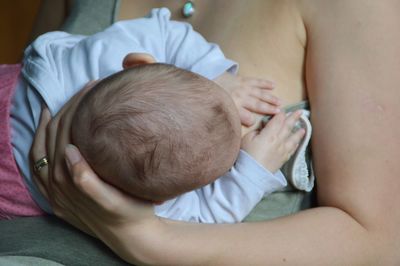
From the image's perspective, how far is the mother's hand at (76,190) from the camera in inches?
32.2

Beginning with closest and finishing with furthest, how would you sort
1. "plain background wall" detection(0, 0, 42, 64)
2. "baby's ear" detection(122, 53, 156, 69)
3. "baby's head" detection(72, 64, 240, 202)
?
"baby's head" detection(72, 64, 240, 202), "baby's ear" detection(122, 53, 156, 69), "plain background wall" detection(0, 0, 42, 64)

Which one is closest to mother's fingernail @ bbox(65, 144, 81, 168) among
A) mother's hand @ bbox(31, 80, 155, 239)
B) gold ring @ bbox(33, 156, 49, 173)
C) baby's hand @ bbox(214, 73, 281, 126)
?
mother's hand @ bbox(31, 80, 155, 239)

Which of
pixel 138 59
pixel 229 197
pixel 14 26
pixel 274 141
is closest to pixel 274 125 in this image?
pixel 274 141

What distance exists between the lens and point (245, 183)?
3.05ft

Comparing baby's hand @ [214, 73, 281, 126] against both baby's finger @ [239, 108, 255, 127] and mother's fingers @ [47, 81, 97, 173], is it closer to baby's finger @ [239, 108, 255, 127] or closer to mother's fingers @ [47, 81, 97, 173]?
baby's finger @ [239, 108, 255, 127]

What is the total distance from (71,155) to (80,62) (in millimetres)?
225

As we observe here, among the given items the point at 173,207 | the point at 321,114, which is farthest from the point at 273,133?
the point at 173,207

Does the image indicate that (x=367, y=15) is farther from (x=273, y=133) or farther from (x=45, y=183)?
(x=45, y=183)

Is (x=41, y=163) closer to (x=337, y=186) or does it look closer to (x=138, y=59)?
(x=138, y=59)

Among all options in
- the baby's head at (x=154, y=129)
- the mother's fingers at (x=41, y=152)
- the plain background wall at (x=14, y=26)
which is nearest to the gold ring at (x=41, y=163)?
the mother's fingers at (x=41, y=152)

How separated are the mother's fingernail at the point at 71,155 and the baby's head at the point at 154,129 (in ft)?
0.04

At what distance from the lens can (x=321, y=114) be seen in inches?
37.4

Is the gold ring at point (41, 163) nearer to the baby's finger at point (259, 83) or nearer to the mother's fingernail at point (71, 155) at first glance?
the mother's fingernail at point (71, 155)

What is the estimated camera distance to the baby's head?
0.79 m
